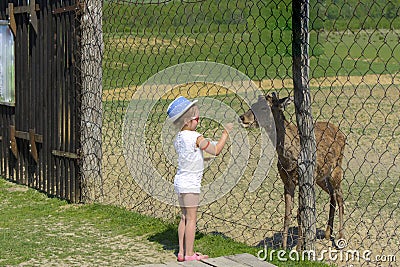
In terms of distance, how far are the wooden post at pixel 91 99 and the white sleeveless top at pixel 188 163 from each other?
2.51m

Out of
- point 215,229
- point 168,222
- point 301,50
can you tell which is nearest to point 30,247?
point 168,222

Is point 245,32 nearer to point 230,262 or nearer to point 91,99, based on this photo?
point 91,99

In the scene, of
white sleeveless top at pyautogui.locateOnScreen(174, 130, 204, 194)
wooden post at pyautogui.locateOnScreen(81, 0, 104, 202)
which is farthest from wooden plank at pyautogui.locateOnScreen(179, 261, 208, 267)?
wooden post at pyautogui.locateOnScreen(81, 0, 104, 202)

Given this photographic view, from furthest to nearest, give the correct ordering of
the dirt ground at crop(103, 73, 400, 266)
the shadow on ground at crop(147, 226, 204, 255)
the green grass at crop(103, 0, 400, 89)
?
the dirt ground at crop(103, 73, 400, 266) < the shadow on ground at crop(147, 226, 204, 255) < the green grass at crop(103, 0, 400, 89)

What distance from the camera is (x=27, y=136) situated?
30.5 ft

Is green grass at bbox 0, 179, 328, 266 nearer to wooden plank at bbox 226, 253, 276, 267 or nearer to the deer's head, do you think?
wooden plank at bbox 226, 253, 276, 267

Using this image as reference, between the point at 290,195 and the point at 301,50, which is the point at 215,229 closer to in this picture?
the point at 290,195

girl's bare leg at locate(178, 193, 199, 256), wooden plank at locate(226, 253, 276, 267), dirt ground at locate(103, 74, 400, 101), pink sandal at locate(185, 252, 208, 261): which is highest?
dirt ground at locate(103, 74, 400, 101)

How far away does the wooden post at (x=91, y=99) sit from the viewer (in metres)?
8.13

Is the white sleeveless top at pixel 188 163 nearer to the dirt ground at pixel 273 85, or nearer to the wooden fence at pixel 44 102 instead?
the dirt ground at pixel 273 85

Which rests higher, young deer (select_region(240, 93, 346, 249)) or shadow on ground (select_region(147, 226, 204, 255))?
young deer (select_region(240, 93, 346, 249))

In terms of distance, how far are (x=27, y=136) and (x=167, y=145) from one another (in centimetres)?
290

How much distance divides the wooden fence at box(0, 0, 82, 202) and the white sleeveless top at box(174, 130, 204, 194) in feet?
8.74

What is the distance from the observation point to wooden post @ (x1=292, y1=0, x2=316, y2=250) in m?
5.91
